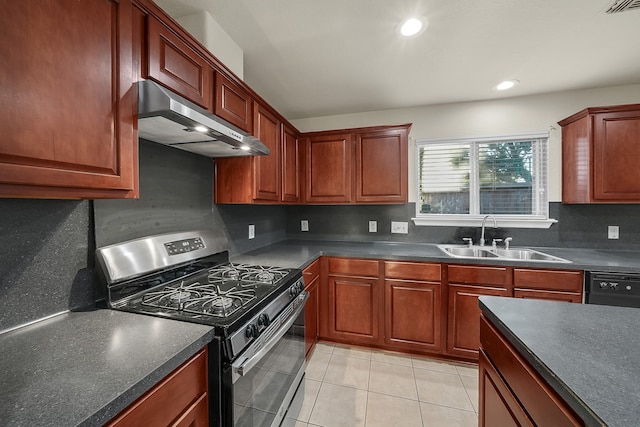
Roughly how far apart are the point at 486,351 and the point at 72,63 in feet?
5.91

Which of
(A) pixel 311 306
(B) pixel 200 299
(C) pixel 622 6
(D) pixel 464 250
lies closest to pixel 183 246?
(B) pixel 200 299

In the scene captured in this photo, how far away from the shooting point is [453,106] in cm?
273

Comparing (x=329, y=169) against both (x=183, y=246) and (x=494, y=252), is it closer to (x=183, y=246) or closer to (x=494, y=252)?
(x=183, y=246)

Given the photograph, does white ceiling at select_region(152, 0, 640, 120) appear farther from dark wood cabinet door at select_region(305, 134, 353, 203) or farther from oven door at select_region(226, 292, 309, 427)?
oven door at select_region(226, 292, 309, 427)

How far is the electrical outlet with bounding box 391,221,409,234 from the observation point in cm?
283

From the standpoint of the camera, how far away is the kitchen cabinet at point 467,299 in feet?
6.64

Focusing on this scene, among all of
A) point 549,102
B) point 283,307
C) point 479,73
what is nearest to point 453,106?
point 479,73

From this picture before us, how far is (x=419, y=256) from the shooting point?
2.18 m

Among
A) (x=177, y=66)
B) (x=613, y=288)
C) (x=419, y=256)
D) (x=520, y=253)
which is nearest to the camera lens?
(x=177, y=66)

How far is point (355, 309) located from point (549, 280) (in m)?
1.51

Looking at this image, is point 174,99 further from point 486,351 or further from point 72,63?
point 486,351

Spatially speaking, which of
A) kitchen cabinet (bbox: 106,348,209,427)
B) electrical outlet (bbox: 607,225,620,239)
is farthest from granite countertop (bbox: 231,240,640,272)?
kitchen cabinet (bbox: 106,348,209,427)

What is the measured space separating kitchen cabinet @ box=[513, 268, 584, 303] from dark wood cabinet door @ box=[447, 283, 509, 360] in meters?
0.22

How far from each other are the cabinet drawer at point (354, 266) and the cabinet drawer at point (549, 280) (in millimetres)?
1081
